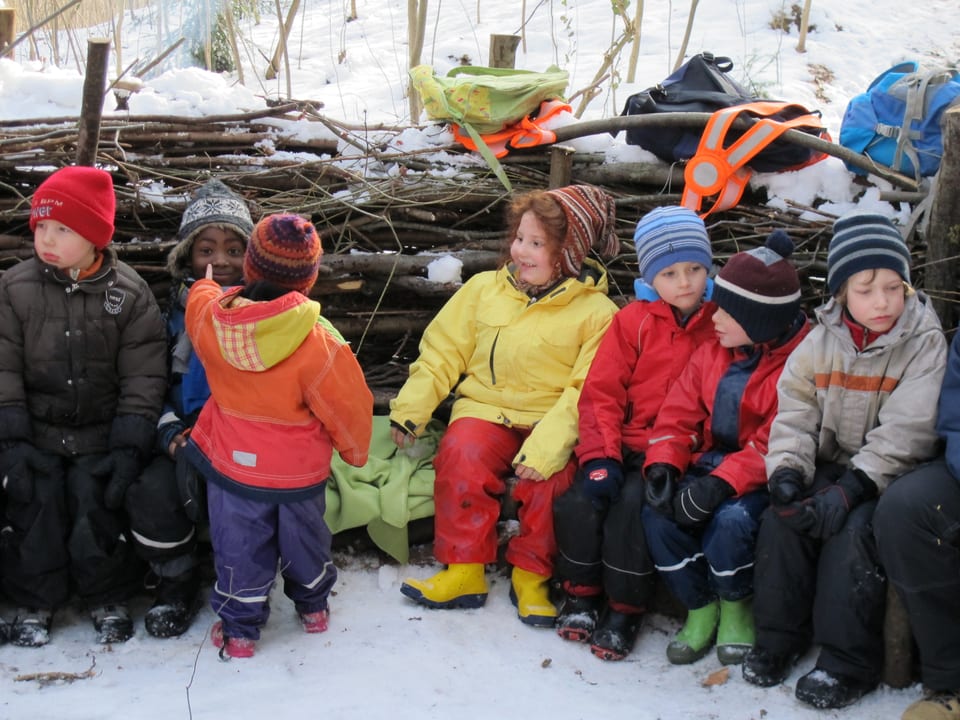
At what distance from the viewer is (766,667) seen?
2955 mm

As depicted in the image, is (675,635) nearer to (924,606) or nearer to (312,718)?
(924,606)

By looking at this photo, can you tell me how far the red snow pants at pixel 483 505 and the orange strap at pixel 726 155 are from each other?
1346 millimetres

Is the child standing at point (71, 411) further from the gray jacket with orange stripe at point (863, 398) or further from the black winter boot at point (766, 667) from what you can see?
the gray jacket with orange stripe at point (863, 398)

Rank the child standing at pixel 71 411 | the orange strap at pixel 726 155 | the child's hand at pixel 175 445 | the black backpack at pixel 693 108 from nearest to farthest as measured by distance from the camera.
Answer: the child standing at pixel 71 411, the child's hand at pixel 175 445, the orange strap at pixel 726 155, the black backpack at pixel 693 108

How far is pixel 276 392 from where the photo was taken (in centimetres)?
310

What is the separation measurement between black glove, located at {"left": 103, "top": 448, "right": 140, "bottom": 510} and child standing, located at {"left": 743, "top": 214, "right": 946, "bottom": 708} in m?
2.10

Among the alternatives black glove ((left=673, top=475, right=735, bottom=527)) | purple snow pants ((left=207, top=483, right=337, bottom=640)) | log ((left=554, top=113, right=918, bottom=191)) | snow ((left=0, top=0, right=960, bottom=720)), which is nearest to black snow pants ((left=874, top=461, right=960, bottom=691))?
snow ((left=0, top=0, right=960, bottom=720))

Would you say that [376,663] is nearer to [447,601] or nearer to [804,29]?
[447,601]

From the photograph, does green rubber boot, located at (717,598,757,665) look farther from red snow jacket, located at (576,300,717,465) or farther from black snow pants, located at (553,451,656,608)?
red snow jacket, located at (576,300,717,465)

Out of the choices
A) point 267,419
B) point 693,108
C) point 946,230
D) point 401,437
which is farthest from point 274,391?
point 946,230

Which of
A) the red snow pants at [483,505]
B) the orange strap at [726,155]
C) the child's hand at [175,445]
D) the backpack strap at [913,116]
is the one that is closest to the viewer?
the child's hand at [175,445]

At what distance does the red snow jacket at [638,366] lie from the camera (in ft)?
11.4

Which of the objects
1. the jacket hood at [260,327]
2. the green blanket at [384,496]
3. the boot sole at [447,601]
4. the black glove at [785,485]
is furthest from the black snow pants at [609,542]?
the jacket hood at [260,327]

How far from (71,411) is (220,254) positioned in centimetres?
78
